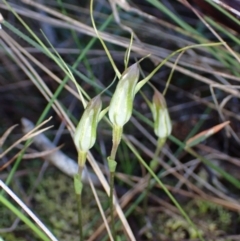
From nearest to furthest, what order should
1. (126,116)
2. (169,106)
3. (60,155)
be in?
(126,116), (60,155), (169,106)

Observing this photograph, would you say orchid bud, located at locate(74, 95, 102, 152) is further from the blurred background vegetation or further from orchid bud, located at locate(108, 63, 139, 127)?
the blurred background vegetation

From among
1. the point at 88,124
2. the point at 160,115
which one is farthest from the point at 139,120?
the point at 88,124

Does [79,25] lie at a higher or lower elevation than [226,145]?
higher

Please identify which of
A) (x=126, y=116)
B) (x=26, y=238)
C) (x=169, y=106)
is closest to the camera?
(x=126, y=116)

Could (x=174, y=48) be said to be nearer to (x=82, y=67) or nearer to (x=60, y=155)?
(x=82, y=67)

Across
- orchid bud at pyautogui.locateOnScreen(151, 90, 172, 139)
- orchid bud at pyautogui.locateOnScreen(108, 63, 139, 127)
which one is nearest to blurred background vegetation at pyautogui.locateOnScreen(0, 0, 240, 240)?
orchid bud at pyautogui.locateOnScreen(151, 90, 172, 139)

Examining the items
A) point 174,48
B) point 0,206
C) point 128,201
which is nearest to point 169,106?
point 174,48

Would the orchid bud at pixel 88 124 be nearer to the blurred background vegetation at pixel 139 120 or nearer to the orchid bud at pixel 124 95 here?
the orchid bud at pixel 124 95
